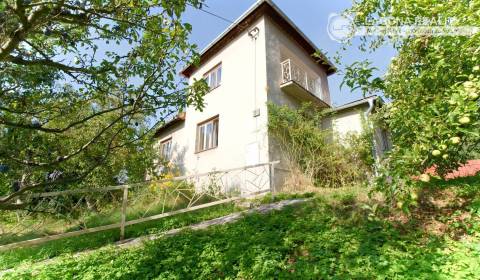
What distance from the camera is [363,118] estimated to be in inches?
380

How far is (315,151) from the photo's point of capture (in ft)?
30.3

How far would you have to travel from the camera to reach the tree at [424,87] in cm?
252

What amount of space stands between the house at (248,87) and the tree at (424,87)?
16.9 feet

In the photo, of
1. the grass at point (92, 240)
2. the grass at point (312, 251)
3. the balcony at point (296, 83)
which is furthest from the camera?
the balcony at point (296, 83)

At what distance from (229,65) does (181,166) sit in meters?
5.34

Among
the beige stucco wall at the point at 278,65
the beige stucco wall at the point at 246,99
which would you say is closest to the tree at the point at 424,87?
the beige stucco wall at the point at 278,65

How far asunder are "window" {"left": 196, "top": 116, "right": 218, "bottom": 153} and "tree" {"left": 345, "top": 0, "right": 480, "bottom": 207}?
8.36 meters

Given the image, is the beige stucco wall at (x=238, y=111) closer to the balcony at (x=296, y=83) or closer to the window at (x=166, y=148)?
the balcony at (x=296, y=83)

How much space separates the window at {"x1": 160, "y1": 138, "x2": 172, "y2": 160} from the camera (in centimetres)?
1456

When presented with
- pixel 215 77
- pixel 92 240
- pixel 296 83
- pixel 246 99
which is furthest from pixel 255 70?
pixel 92 240

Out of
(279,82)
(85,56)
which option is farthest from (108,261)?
(279,82)

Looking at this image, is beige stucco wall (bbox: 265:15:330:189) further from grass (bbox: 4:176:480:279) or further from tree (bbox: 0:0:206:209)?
tree (bbox: 0:0:206:209)

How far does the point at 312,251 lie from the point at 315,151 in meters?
6.08

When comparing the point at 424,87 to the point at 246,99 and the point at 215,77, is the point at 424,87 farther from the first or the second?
the point at 215,77
